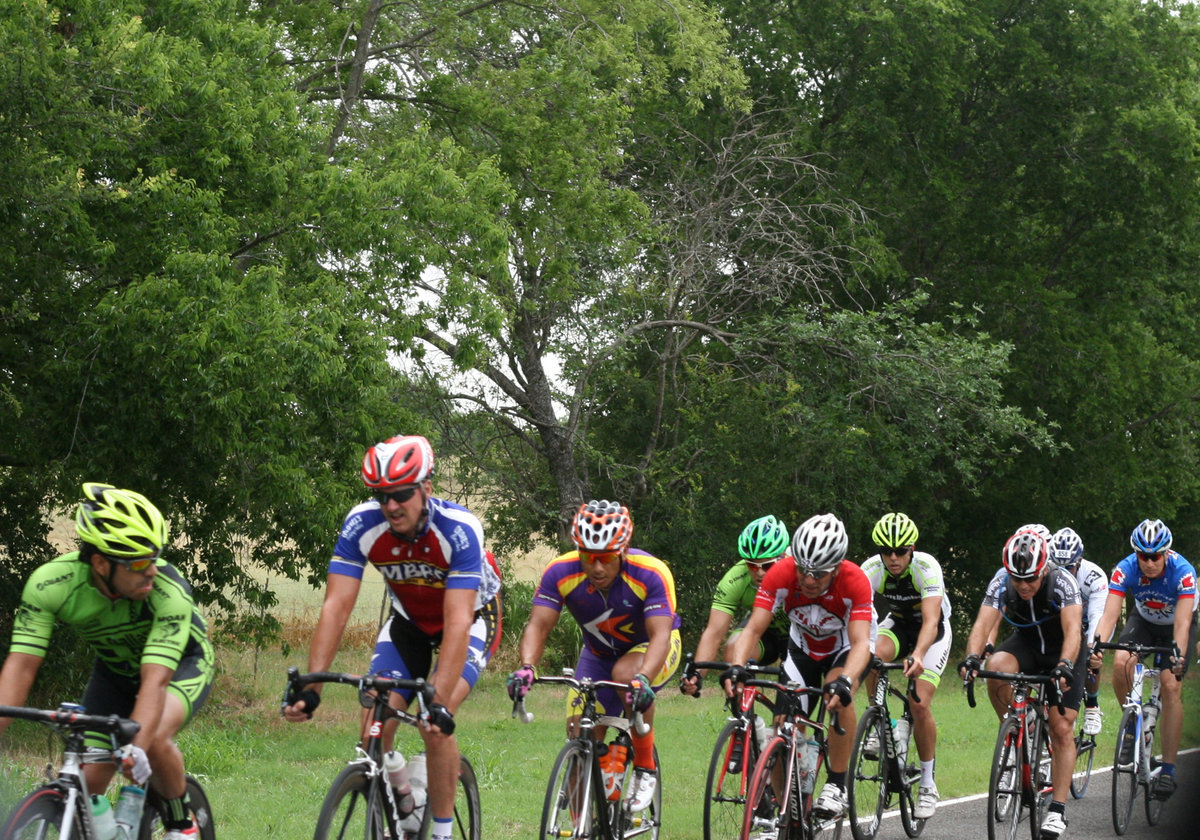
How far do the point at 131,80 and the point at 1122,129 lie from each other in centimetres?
2145

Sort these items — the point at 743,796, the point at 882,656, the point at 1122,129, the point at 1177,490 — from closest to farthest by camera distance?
1. the point at 743,796
2. the point at 882,656
3. the point at 1122,129
4. the point at 1177,490

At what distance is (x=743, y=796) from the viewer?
295 inches

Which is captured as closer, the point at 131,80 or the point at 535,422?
the point at 131,80

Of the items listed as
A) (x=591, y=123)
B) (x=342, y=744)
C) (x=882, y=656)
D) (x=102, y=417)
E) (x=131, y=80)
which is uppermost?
(x=591, y=123)

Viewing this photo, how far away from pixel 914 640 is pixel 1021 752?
1755mm

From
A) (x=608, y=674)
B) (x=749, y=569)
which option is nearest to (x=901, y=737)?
(x=749, y=569)

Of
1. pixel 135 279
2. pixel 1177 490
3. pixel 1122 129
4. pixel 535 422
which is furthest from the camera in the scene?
pixel 1177 490

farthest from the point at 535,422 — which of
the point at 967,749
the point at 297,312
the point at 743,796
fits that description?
the point at 743,796

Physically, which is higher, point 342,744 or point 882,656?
point 882,656

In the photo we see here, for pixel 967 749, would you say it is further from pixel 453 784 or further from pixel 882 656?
pixel 453 784

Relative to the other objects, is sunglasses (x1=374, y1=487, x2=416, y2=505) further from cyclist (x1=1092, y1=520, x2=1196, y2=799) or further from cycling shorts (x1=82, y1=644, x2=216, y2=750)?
cyclist (x1=1092, y1=520, x2=1196, y2=799)

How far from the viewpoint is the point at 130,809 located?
213 inches

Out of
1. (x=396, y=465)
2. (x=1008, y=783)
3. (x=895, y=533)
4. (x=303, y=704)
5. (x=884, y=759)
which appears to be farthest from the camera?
(x=895, y=533)

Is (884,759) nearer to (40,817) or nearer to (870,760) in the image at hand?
(870,760)
